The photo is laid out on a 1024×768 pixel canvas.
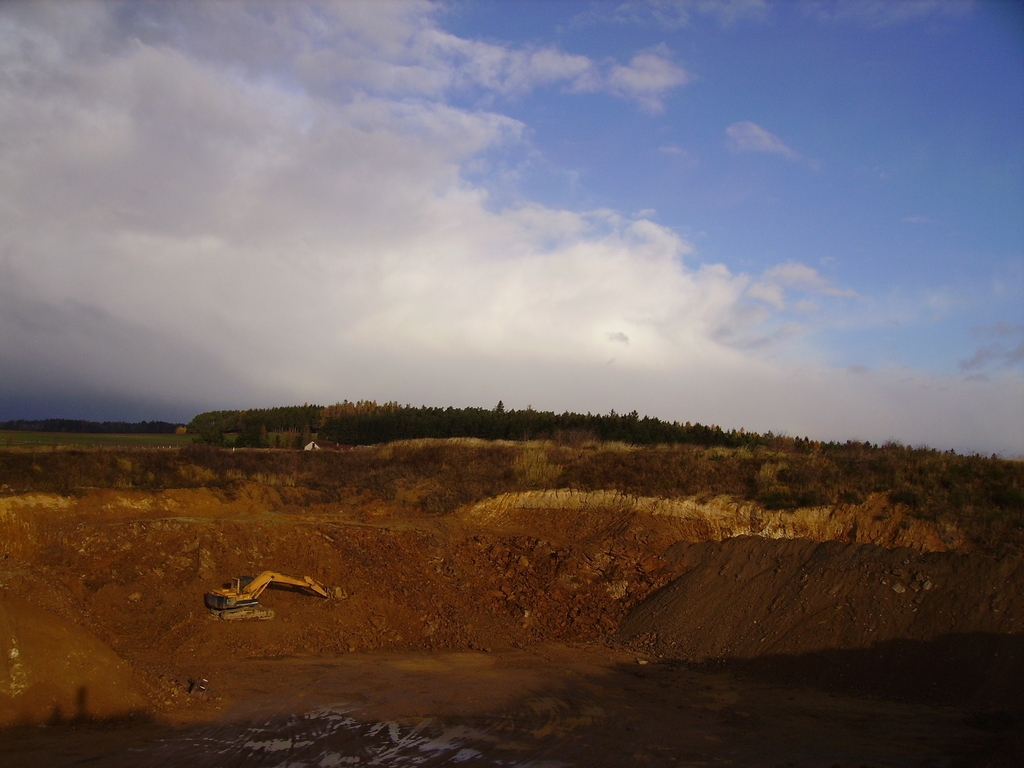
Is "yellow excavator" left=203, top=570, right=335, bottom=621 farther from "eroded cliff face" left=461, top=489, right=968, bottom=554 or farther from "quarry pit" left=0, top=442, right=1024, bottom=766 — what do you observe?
"eroded cliff face" left=461, top=489, right=968, bottom=554

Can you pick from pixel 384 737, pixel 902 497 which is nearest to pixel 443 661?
pixel 384 737

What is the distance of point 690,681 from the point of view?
11445 mm

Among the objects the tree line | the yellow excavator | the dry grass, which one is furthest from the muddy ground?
the tree line

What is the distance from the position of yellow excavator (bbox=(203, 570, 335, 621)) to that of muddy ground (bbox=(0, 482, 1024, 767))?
195mm

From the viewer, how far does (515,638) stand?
1401cm

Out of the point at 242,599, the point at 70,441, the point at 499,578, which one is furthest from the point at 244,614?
the point at 70,441

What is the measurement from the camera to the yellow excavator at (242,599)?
1244cm

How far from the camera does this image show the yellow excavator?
490 inches

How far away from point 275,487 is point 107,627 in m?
9.86

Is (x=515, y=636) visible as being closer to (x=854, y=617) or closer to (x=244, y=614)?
(x=244, y=614)

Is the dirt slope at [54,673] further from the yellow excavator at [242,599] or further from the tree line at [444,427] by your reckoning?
the tree line at [444,427]

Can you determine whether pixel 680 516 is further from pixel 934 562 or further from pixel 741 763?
pixel 741 763

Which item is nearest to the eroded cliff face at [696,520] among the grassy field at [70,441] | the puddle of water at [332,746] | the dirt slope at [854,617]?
the dirt slope at [854,617]

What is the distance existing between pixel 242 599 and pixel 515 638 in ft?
17.7
